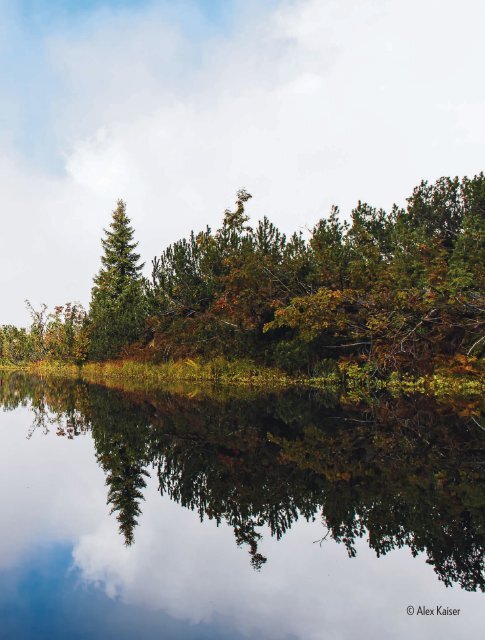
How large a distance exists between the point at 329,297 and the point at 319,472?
1264cm

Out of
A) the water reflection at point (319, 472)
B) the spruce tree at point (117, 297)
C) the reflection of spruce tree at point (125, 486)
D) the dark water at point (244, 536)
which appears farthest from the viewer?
the spruce tree at point (117, 297)

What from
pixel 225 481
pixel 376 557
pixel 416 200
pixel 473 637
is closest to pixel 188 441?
pixel 225 481

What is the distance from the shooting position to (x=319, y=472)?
5.36 metres

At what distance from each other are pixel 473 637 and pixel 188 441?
549 cm

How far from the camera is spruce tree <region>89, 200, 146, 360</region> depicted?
96.2 ft

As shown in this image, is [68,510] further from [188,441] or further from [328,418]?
[328,418]

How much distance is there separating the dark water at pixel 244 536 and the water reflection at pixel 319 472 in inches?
0.9

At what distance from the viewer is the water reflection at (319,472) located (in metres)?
3.67

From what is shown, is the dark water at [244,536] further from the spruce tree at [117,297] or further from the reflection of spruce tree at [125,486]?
the spruce tree at [117,297]

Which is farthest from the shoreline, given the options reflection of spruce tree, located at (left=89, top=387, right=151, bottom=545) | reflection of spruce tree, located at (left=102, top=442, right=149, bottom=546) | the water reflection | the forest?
reflection of spruce tree, located at (left=102, top=442, right=149, bottom=546)

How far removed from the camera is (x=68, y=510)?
4.46 m

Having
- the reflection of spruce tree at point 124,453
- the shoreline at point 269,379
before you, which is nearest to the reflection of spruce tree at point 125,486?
the reflection of spruce tree at point 124,453

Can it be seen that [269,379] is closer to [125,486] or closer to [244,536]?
[125,486]

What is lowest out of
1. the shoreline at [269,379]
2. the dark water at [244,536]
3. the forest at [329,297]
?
the dark water at [244,536]
